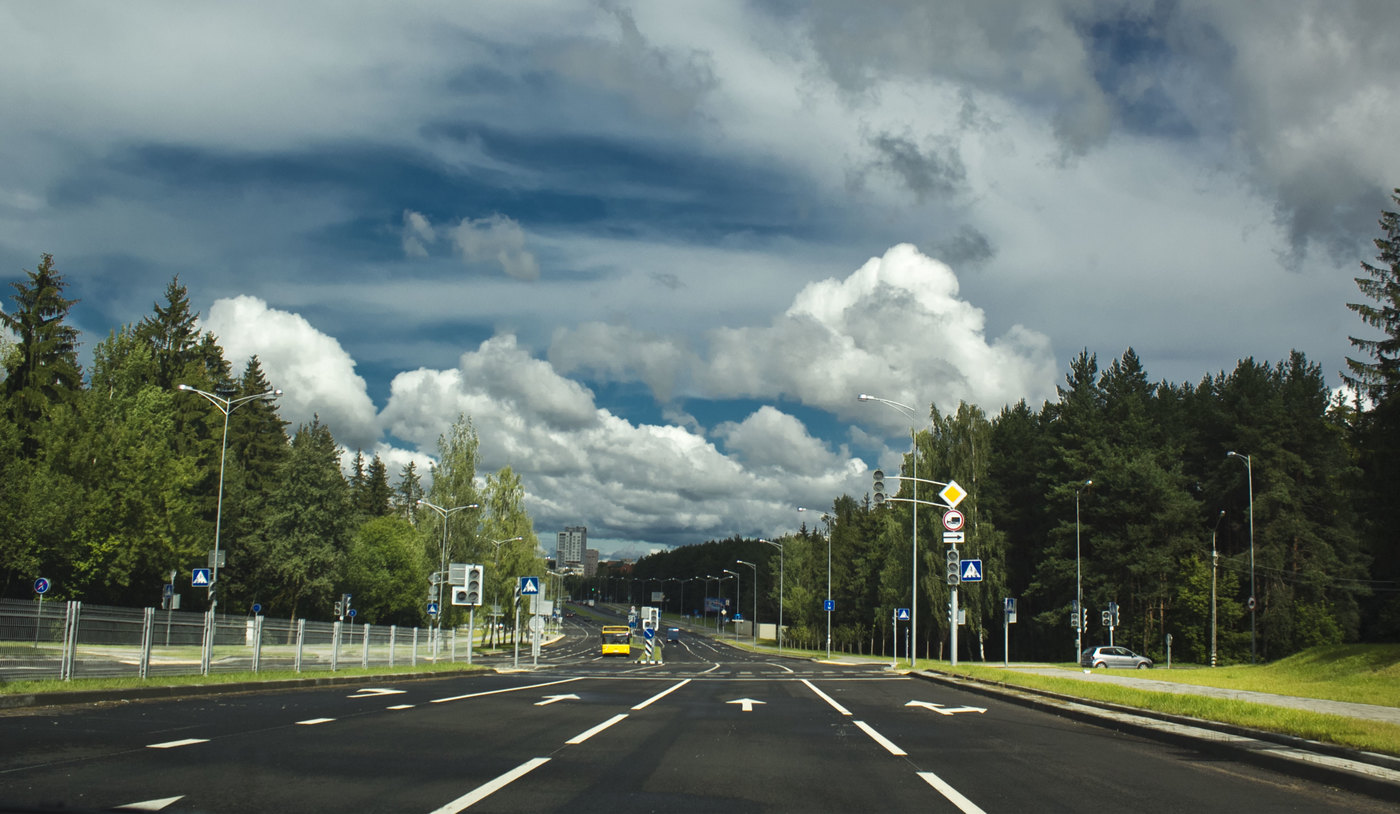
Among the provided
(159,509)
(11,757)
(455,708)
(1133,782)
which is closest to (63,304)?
(159,509)

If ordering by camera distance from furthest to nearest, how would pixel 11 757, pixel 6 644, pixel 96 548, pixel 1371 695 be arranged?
pixel 96 548
pixel 1371 695
pixel 6 644
pixel 11 757

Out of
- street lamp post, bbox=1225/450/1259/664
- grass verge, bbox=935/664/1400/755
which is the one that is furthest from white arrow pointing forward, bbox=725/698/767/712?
street lamp post, bbox=1225/450/1259/664

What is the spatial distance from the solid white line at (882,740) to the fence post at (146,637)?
47.8ft

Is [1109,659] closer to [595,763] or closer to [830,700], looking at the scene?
[830,700]

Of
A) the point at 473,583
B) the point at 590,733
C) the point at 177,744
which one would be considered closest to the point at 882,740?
the point at 590,733

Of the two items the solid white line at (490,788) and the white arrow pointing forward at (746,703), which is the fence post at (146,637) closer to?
the white arrow pointing forward at (746,703)

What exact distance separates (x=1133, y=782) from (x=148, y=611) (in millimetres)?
18916

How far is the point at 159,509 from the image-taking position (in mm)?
54531

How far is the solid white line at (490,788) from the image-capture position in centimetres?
700

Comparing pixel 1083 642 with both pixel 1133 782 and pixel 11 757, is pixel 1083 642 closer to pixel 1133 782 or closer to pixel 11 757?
pixel 1133 782

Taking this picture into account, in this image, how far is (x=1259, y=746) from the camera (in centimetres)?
1128

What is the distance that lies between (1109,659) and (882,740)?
136ft

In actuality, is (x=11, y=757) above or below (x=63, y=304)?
below

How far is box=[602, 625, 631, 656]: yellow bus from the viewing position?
7594 centimetres
